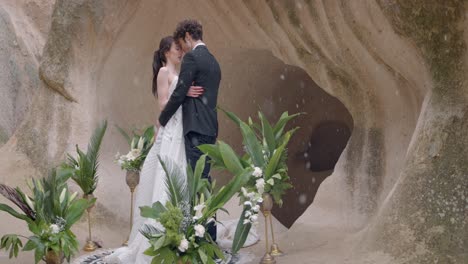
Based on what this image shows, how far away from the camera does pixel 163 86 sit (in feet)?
15.0

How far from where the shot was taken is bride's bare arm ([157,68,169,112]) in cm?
457

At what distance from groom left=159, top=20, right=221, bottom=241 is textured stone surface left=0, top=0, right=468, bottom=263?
910 millimetres

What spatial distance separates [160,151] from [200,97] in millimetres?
473

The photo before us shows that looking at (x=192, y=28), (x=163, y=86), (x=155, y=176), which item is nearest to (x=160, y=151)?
(x=155, y=176)

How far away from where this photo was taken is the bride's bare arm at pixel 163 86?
457 centimetres

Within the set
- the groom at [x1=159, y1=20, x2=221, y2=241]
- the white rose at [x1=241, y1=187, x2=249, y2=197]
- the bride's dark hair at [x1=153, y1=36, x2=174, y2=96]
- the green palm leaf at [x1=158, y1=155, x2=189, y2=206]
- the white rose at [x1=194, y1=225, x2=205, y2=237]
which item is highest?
the bride's dark hair at [x1=153, y1=36, x2=174, y2=96]

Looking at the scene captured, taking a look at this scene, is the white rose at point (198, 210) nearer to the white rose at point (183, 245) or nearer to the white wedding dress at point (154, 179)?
the white rose at point (183, 245)

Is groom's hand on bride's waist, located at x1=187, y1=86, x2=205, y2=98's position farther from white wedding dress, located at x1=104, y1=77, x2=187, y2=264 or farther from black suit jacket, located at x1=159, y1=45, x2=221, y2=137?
white wedding dress, located at x1=104, y1=77, x2=187, y2=264

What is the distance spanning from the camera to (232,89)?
6855 mm

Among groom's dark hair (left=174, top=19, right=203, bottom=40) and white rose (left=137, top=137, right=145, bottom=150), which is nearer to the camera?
groom's dark hair (left=174, top=19, right=203, bottom=40)

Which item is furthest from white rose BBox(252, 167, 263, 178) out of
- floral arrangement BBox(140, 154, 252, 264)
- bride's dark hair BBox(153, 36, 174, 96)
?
bride's dark hair BBox(153, 36, 174, 96)

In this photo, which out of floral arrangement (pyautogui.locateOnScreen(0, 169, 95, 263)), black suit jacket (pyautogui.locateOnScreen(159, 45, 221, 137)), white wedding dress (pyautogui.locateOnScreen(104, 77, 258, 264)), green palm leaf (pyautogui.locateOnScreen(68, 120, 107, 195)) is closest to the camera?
floral arrangement (pyautogui.locateOnScreen(0, 169, 95, 263))

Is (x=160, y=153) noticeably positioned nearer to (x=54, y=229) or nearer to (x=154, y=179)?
(x=154, y=179)

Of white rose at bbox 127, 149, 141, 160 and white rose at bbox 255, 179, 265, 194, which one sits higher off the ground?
white rose at bbox 127, 149, 141, 160
